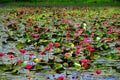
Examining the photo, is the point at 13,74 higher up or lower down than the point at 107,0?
higher up

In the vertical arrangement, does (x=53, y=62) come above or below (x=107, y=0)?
above

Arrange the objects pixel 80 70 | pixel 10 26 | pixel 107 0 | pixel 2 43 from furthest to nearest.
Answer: pixel 107 0
pixel 10 26
pixel 2 43
pixel 80 70

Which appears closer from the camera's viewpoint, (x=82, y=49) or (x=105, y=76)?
(x=105, y=76)

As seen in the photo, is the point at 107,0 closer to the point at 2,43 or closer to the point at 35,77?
the point at 2,43

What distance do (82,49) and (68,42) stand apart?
3.81ft

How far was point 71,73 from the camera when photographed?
5.54m

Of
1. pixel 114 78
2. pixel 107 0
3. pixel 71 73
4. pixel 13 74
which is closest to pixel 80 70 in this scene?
pixel 71 73

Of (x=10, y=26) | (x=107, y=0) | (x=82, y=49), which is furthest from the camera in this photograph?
(x=107, y=0)

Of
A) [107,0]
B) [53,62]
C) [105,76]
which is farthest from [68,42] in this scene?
[107,0]

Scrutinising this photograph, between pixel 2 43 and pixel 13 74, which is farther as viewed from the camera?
pixel 2 43

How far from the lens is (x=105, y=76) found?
17.7ft

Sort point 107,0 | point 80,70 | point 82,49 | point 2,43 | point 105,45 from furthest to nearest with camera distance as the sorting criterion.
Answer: point 107,0 → point 2,43 → point 105,45 → point 82,49 → point 80,70

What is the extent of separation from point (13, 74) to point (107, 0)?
100ft

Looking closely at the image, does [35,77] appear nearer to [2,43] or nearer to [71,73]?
[71,73]
